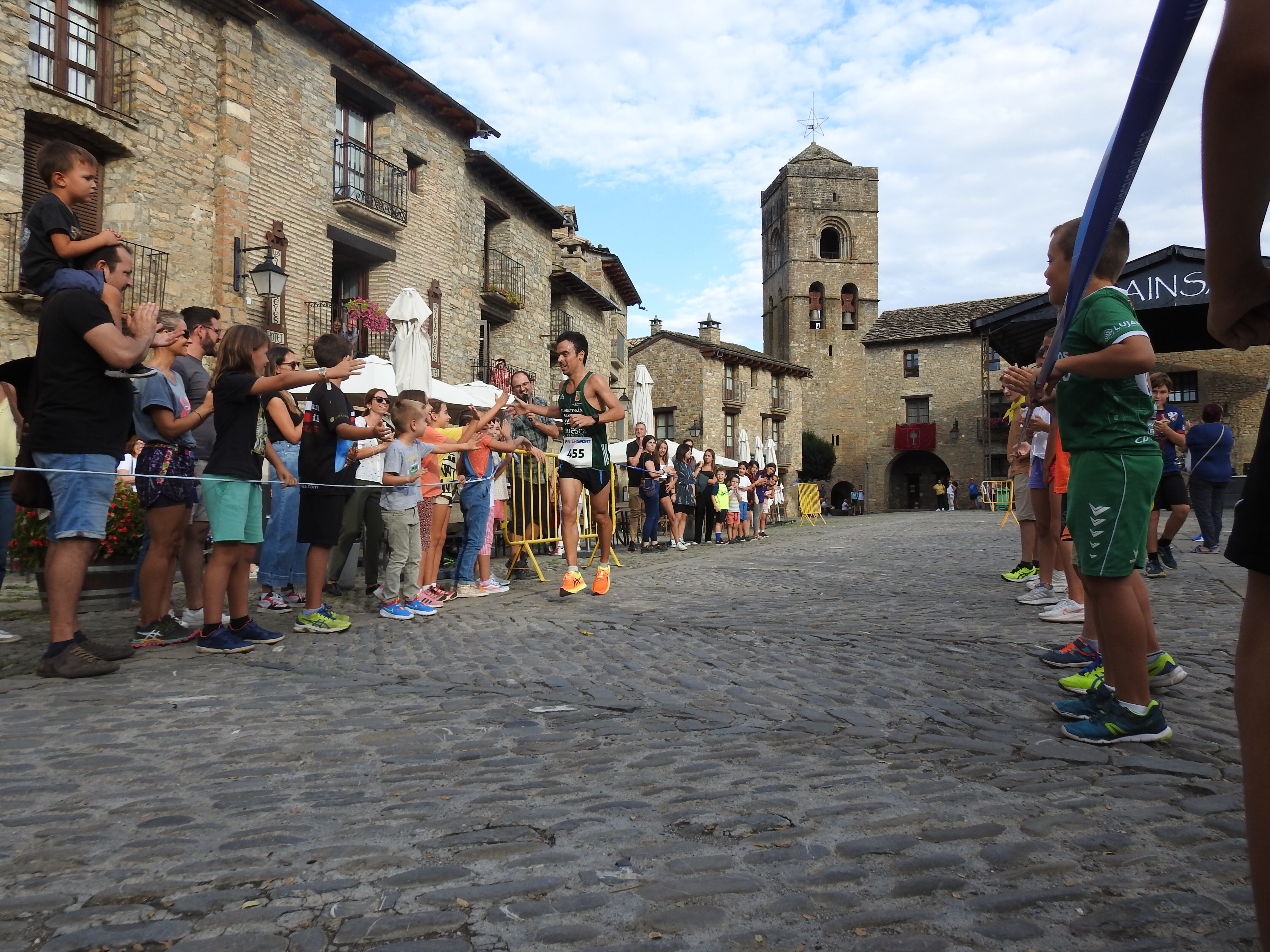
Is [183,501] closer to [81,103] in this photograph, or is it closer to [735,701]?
[735,701]

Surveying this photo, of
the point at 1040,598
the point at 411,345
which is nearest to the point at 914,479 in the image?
the point at 411,345

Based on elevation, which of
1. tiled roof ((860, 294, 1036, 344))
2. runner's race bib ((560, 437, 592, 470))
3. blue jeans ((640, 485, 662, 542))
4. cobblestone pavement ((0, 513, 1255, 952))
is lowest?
cobblestone pavement ((0, 513, 1255, 952))

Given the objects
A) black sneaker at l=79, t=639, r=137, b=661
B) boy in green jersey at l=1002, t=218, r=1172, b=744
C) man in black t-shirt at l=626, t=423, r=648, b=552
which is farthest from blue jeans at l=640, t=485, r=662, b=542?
boy in green jersey at l=1002, t=218, r=1172, b=744

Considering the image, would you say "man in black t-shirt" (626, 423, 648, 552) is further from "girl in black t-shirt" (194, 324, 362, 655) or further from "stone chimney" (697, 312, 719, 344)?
"stone chimney" (697, 312, 719, 344)

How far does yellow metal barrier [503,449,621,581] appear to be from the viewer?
9062mm

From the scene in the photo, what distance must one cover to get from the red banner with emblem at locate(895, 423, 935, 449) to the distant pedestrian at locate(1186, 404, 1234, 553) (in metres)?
43.0

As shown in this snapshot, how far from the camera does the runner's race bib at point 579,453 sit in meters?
7.29

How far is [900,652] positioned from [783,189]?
5885 cm

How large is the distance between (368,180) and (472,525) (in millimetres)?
14519

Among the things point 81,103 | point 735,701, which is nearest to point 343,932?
point 735,701

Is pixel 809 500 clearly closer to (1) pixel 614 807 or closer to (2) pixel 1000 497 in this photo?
(2) pixel 1000 497

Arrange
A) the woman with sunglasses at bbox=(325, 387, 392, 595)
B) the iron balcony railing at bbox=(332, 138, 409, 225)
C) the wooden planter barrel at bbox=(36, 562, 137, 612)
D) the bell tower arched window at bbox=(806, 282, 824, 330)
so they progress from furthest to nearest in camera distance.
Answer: the bell tower arched window at bbox=(806, 282, 824, 330) → the iron balcony railing at bbox=(332, 138, 409, 225) → the woman with sunglasses at bbox=(325, 387, 392, 595) → the wooden planter barrel at bbox=(36, 562, 137, 612)

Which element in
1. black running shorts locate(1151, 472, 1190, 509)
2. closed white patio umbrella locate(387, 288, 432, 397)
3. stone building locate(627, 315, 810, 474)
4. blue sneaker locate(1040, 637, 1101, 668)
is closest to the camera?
blue sneaker locate(1040, 637, 1101, 668)

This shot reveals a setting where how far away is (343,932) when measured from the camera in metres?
1.80
